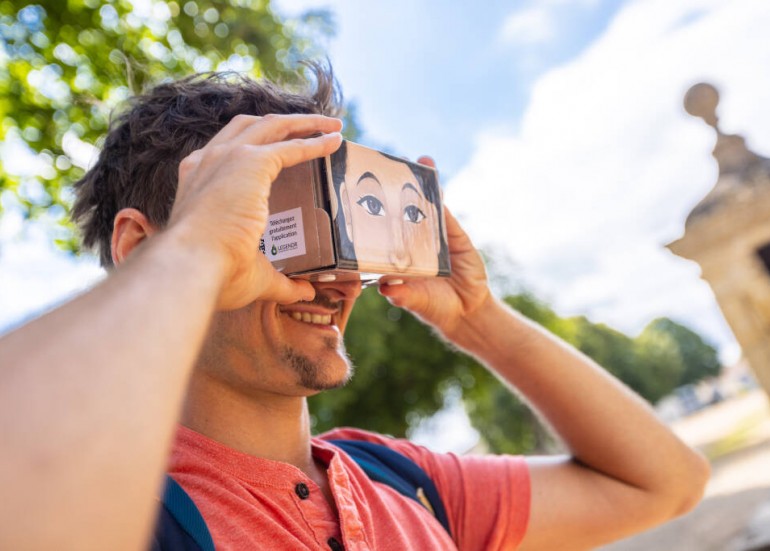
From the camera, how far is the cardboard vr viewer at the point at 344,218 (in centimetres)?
130

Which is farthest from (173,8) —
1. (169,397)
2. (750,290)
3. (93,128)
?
(169,397)

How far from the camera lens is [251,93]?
1858 mm

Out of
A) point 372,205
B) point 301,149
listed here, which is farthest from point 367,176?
point 301,149

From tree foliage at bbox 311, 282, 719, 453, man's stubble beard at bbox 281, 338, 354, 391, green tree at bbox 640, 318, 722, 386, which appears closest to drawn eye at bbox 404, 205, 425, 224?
man's stubble beard at bbox 281, 338, 354, 391

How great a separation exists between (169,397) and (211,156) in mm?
486

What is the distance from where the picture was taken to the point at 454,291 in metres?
2.17

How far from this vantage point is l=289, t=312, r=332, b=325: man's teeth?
5.41 ft

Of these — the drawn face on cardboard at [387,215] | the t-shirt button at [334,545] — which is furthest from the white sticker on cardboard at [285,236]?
the t-shirt button at [334,545]

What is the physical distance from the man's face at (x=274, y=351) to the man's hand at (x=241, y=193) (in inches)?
13.9

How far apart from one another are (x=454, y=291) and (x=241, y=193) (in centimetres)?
126

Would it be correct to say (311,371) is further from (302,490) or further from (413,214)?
(413,214)

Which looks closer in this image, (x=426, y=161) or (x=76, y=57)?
(x=426, y=161)

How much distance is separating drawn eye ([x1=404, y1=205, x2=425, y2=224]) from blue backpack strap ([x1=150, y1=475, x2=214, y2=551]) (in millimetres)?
802

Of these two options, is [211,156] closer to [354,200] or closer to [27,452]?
[354,200]
